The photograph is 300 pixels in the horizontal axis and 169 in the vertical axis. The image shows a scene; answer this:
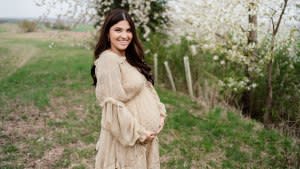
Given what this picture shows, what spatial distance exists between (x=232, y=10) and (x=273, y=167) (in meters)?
3.01

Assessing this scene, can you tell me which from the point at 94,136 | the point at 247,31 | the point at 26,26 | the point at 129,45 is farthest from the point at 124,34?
the point at 26,26

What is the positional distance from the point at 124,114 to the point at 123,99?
0.11 meters

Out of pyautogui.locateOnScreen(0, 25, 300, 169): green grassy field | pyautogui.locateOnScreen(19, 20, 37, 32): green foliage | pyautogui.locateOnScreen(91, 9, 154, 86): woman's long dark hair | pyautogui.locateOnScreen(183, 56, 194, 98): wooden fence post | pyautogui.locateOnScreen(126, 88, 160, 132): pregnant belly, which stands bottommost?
pyautogui.locateOnScreen(0, 25, 300, 169): green grassy field

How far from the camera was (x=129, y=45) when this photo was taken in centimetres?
265

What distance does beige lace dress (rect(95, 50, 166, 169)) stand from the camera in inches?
91.3

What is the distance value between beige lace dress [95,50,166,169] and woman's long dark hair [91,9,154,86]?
0.26 feet

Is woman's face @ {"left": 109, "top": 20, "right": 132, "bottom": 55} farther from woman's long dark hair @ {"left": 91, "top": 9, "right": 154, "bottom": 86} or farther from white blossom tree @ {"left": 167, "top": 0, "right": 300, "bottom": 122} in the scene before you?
white blossom tree @ {"left": 167, "top": 0, "right": 300, "bottom": 122}

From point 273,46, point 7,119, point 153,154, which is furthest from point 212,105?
point 153,154

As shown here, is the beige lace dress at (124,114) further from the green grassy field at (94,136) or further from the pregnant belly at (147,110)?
the green grassy field at (94,136)

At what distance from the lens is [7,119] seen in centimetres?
678

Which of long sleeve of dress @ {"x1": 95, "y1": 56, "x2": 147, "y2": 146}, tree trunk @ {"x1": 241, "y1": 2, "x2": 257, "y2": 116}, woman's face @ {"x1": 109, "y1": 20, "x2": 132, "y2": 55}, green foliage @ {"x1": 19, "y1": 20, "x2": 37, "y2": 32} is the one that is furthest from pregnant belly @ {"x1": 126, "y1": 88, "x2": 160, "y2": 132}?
green foliage @ {"x1": 19, "y1": 20, "x2": 37, "y2": 32}

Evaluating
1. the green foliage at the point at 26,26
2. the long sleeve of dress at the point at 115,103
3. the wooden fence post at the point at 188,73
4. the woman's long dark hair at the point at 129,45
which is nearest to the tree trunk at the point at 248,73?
the wooden fence post at the point at 188,73

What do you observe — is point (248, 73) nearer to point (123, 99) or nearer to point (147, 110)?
point (147, 110)

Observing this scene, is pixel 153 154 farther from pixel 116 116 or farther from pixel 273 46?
pixel 273 46
